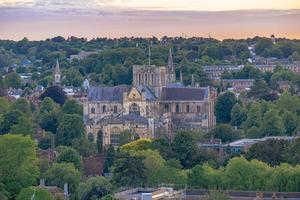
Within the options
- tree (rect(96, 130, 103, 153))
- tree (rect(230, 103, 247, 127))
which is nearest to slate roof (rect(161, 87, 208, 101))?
tree (rect(230, 103, 247, 127))

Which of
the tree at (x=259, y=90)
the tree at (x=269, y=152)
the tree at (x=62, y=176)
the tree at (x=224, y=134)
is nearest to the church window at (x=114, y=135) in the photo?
the tree at (x=224, y=134)

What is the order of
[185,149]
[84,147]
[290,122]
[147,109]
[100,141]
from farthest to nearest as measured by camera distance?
[290,122] < [147,109] < [100,141] < [84,147] < [185,149]

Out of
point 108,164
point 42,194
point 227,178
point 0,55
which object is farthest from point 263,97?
point 0,55

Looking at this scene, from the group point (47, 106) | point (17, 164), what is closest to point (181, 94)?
point (47, 106)

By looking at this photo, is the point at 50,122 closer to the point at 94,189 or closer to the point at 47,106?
the point at 47,106

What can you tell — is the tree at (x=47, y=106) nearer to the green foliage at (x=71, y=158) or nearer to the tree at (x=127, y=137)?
the tree at (x=127, y=137)

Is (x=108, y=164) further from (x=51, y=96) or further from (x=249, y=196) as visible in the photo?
(x=51, y=96)

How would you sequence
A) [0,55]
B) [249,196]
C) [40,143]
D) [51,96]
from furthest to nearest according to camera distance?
1. [0,55]
2. [51,96]
3. [40,143]
4. [249,196]
